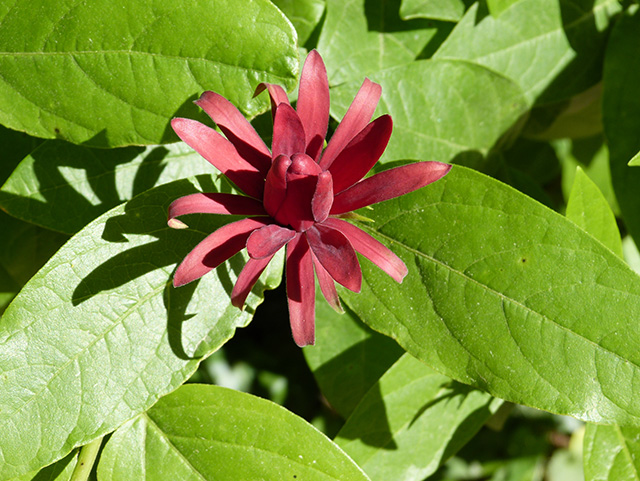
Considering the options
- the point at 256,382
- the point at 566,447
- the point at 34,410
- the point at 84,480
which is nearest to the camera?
the point at 34,410

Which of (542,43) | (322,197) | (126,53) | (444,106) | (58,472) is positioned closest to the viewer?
(322,197)

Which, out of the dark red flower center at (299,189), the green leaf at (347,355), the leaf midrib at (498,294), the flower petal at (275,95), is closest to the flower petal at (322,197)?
the dark red flower center at (299,189)

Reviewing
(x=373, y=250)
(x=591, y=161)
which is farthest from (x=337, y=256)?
(x=591, y=161)

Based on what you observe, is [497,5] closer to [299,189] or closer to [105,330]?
[299,189]

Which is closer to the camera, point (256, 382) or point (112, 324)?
point (112, 324)

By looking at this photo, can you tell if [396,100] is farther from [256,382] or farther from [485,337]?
[256,382]

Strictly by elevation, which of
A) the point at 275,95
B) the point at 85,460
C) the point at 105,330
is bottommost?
the point at 85,460

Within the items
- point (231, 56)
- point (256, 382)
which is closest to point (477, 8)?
point (231, 56)
